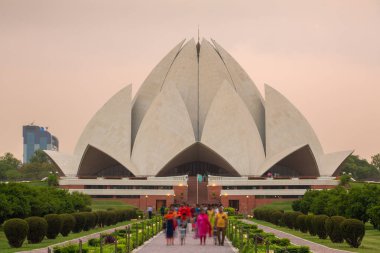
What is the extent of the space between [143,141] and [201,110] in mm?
7203

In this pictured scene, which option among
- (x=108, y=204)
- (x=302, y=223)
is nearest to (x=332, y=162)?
(x=108, y=204)

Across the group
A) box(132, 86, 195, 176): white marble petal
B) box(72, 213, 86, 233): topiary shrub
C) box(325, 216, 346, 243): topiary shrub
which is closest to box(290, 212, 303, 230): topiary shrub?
box(325, 216, 346, 243): topiary shrub

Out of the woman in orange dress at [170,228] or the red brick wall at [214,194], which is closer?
the woman in orange dress at [170,228]

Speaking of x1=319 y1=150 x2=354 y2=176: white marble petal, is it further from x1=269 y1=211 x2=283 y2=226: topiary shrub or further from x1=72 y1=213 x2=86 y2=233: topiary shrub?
x1=72 y1=213 x2=86 y2=233: topiary shrub

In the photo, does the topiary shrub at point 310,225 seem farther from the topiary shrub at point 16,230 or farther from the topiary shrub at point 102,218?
the topiary shrub at point 16,230

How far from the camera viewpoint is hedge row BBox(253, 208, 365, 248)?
68.7 ft

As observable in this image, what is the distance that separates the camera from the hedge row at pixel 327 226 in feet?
68.7

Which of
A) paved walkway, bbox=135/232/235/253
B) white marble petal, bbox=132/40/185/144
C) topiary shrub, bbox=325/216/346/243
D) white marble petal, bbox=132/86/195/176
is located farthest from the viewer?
white marble petal, bbox=132/40/185/144

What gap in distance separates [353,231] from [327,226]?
2.25m

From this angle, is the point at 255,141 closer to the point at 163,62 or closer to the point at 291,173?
the point at 291,173

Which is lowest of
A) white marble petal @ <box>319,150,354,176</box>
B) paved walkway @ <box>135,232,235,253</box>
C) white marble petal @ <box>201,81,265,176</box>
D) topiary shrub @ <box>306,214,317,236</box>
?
paved walkway @ <box>135,232,235,253</box>

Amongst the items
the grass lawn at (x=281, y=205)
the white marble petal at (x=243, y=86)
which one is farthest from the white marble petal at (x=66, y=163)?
the grass lawn at (x=281, y=205)

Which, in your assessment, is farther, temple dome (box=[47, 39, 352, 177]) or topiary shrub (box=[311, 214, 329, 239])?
temple dome (box=[47, 39, 352, 177])

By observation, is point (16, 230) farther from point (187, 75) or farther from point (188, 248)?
point (187, 75)
